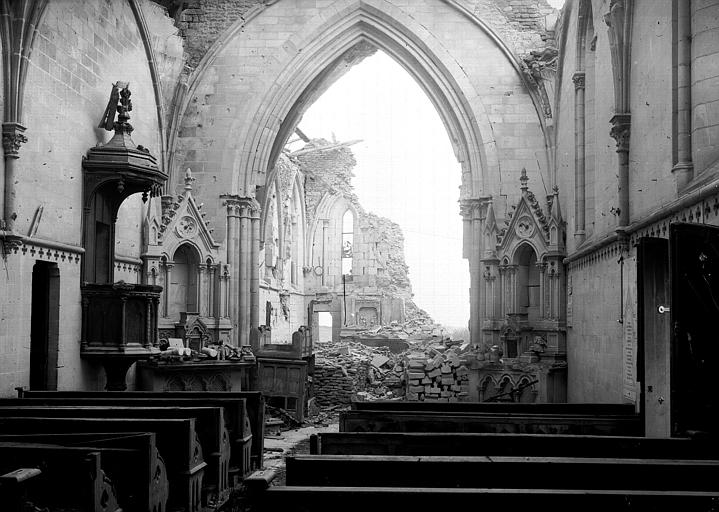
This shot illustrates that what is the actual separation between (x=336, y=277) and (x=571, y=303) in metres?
20.7

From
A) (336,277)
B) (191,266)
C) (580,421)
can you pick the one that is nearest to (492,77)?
(191,266)

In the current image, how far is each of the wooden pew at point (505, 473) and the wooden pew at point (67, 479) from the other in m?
1.39

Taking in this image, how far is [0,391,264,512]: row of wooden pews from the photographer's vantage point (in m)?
5.00

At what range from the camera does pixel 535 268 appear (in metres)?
15.1

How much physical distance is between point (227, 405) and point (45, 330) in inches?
145

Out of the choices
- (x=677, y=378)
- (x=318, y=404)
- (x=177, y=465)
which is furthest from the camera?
(x=318, y=404)

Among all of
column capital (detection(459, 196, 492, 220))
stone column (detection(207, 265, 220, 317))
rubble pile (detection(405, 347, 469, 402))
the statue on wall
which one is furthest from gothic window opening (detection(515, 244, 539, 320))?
the statue on wall

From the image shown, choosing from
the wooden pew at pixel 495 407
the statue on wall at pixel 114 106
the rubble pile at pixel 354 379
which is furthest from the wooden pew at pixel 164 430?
the rubble pile at pixel 354 379

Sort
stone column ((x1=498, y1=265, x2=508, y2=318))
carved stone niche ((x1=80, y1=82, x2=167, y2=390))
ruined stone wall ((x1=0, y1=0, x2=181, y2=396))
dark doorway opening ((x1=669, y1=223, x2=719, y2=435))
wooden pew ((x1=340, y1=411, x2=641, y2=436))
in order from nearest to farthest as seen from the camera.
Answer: dark doorway opening ((x1=669, y1=223, x2=719, y2=435))
wooden pew ((x1=340, y1=411, x2=641, y2=436))
ruined stone wall ((x1=0, y1=0, x2=181, y2=396))
carved stone niche ((x1=80, y1=82, x2=167, y2=390))
stone column ((x1=498, y1=265, x2=508, y2=318))

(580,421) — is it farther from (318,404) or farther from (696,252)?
(318,404)

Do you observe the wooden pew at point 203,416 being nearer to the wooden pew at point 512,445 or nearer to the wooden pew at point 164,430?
the wooden pew at point 164,430

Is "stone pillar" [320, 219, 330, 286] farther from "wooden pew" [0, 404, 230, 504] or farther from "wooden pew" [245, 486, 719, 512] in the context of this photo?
"wooden pew" [245, 486, 719, 512]

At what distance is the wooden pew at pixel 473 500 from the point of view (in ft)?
11.8

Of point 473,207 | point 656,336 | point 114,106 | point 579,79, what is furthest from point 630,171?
point 114,106
